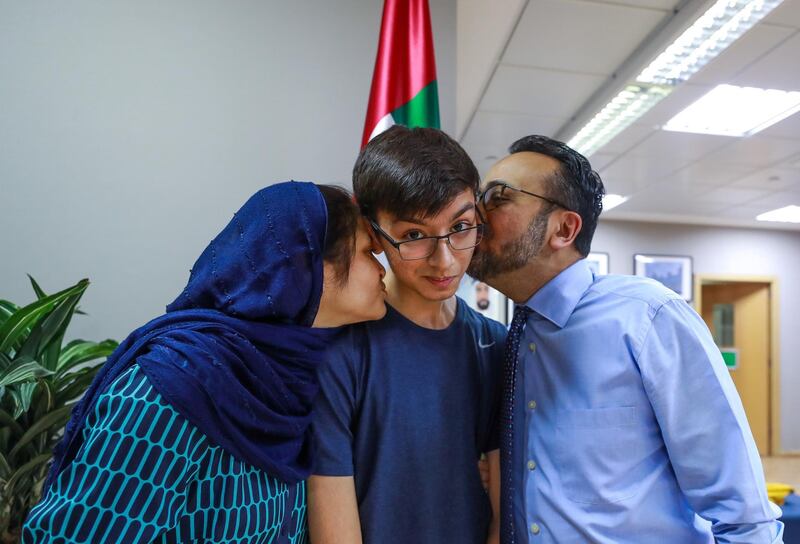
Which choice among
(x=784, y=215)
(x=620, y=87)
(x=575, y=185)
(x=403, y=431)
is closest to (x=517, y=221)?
Answer: (x=575, y=185)

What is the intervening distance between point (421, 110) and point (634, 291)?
1051mm

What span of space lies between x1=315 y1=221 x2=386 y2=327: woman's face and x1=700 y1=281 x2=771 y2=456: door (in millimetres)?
8637

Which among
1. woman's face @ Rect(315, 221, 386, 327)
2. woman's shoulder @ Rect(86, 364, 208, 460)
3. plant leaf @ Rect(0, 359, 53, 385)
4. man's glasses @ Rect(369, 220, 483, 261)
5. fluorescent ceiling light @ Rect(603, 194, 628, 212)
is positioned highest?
fluorescent ceiling light @ Rect(603, 194, 628, 212)

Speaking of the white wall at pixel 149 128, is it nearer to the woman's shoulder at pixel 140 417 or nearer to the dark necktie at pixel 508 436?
the dark necktie at pixel 508 436

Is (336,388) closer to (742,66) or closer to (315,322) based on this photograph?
(315,322)

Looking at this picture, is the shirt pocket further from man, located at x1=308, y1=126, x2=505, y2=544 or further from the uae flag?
the uae flag

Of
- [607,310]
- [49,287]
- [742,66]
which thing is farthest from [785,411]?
[49,287]

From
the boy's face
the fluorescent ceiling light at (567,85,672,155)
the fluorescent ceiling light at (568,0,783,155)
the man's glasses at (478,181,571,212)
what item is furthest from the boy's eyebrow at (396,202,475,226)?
the fluorescent ceiling light at (567,85,672,155)

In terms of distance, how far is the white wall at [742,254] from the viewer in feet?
25.9

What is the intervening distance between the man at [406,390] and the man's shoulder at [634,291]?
0.97 feet

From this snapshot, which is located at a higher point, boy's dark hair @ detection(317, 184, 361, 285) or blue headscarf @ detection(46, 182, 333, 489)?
boy's dark hair @ detection(317, 184, 361, 285)

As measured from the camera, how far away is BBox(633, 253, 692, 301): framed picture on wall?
787 cm

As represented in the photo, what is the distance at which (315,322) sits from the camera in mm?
984

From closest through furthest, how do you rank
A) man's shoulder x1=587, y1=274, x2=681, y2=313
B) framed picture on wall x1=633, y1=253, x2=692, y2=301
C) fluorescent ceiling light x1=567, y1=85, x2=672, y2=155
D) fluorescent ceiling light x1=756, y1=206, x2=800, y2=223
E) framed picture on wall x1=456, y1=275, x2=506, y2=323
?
man's shoulder x1=587, y1=274, x2=681, y2=313, fluorescent ceiling light x1=567, y1=85, x2=672, y2=155, fluorescent ceiling light x1=756, y1=206, x2=800, y2=223, framed picture on wall x1=456, y1=275, x2=506, y2=323, framed picture on wall x1=633, y1=253, x2=692, y2=301
